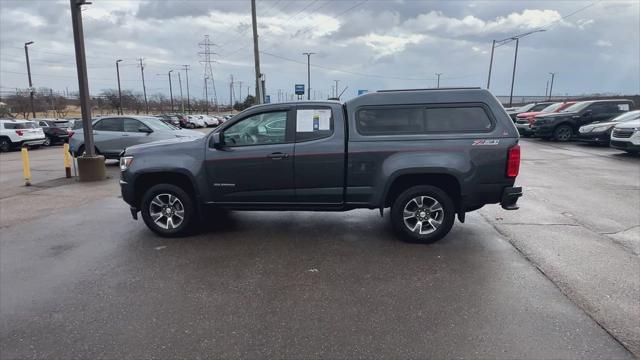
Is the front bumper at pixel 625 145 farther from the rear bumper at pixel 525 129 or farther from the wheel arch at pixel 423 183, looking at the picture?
the wheel arch at pixel 423 183

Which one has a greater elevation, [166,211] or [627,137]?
[627,137]

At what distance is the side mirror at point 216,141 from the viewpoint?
5668mm

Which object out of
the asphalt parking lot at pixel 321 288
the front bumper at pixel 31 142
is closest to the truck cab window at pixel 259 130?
the asphalt parking lot at pixel 321 288

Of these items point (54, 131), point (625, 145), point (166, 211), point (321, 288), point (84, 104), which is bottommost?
point (321, 288)

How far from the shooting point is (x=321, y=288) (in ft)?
14.0

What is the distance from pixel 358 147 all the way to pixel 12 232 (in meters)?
5.36

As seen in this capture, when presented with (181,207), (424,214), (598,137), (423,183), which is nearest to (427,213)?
(424,214)

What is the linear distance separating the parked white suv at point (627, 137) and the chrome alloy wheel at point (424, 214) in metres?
12.4

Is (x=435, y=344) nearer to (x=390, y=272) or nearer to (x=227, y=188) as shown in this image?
(x=390, y=272)

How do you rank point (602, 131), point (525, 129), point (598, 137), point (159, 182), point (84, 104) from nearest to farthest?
1. point (159, 182)
2. point (84, 104)
3. point (602, 131)
4. point (598, 137)
5. point (525, 129)

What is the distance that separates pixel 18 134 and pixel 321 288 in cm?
2255

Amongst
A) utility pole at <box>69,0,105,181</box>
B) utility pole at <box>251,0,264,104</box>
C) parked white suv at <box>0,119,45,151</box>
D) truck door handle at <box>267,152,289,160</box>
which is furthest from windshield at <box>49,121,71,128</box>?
truck door handle at <box>267,152,289,160</box>

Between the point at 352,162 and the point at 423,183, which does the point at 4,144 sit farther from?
the point at 423,183

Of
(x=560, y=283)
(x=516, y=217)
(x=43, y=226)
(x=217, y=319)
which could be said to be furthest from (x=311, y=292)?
(x=43, y=226)
